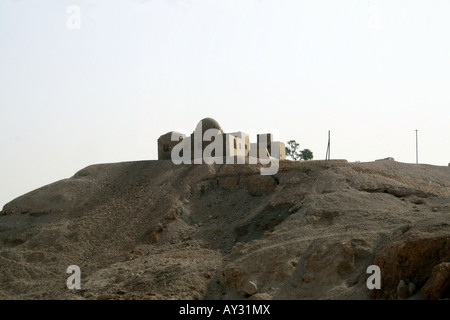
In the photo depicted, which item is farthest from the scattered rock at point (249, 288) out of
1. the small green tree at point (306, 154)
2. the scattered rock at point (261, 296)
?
the small green tree at point (306, 154)

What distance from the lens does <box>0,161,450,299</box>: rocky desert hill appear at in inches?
509

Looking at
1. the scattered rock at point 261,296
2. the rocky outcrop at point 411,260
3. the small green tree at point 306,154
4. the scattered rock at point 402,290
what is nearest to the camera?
the scattered rock at point 402,290

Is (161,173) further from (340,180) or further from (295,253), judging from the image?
(295,253)

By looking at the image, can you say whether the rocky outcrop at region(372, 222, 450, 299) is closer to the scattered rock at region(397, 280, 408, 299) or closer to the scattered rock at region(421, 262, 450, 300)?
the scattered rock at region(397, 280, 408, 299)

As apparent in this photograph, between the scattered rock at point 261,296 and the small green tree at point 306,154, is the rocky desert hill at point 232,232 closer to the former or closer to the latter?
the scattered rock at point 261,296

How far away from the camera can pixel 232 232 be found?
1855 cm

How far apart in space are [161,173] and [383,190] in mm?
10309

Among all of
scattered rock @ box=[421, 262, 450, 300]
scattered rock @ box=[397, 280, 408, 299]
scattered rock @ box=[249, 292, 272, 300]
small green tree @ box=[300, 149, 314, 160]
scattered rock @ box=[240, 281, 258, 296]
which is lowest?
scattered rock @ box=[249, 292, 272, 300]

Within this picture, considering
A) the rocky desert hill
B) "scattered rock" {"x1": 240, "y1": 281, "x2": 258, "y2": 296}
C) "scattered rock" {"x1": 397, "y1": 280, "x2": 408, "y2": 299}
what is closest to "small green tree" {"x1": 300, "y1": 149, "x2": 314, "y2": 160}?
the rocky desert hill

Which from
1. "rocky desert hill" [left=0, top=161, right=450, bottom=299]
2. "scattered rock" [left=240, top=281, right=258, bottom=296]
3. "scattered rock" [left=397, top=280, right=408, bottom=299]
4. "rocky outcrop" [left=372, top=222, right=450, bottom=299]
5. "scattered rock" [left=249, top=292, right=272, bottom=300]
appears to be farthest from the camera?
"scattered rock" [left=240, top=281, right=258, bottom=296]

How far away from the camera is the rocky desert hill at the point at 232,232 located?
12938 millimetres

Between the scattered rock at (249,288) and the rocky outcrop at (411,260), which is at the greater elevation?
the rocky outcrop at (411,260)
